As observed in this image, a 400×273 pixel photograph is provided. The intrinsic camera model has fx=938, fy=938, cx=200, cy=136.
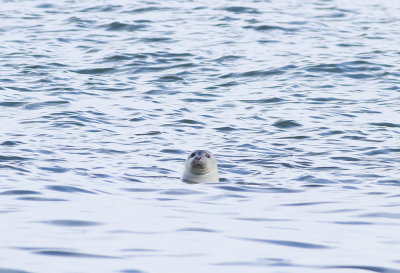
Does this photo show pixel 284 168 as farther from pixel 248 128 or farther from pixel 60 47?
pixel 60 47

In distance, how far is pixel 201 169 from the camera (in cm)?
1088

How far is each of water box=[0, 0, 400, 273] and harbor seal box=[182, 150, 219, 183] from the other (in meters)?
0.24

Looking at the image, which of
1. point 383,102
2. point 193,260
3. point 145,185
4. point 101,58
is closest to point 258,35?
point 101,58

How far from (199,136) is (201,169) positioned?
2.78 meters

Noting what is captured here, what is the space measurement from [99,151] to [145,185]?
6.86ft

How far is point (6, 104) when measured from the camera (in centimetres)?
1544

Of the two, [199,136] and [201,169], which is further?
[199,136]

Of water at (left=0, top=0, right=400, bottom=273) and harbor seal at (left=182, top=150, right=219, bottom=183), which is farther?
harbor seal at (left=182, top=150, right=219, bottom=183)

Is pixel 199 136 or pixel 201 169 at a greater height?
pixel 199 136

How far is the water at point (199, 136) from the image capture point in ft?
24.5

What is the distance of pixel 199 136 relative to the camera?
44.7 ft

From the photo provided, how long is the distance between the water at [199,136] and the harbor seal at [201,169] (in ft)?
0.78

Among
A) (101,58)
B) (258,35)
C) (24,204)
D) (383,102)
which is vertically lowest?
(24,204)

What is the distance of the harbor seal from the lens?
1088 centimetres
